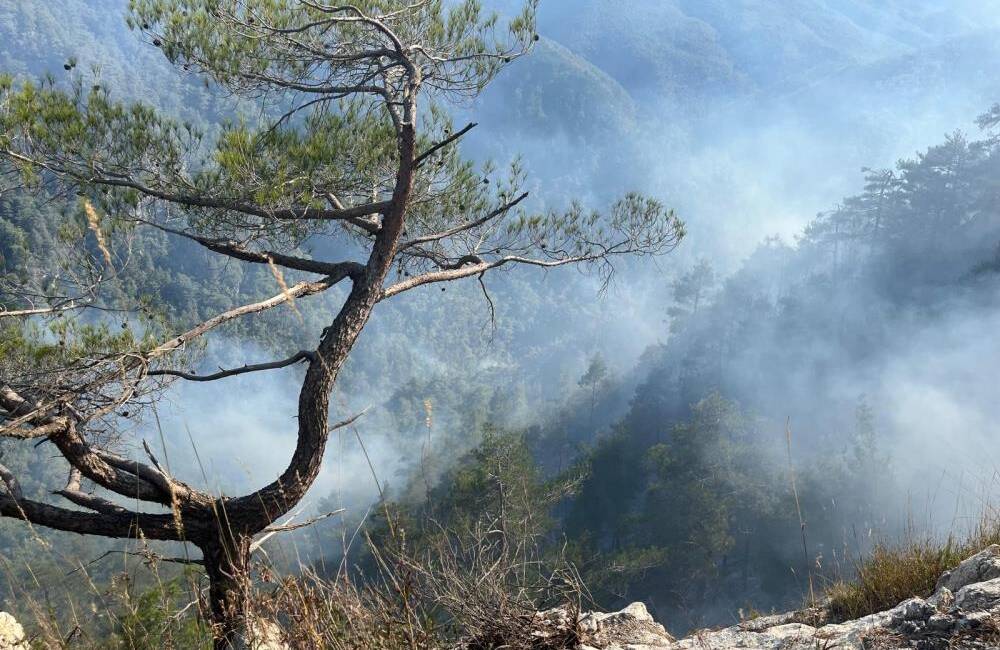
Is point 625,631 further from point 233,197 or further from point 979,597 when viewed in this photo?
point 233,197

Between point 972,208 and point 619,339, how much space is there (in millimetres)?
51575

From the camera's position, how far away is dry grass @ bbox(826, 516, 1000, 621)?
2572mm

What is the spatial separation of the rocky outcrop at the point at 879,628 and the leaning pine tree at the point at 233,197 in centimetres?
139

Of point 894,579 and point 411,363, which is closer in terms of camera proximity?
point 894,579

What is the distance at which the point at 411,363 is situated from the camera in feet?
283

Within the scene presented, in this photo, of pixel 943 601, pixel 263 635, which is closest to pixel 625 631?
pixel 943 601

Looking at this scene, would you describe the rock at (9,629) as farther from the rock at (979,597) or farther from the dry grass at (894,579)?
the rock at (979,597)

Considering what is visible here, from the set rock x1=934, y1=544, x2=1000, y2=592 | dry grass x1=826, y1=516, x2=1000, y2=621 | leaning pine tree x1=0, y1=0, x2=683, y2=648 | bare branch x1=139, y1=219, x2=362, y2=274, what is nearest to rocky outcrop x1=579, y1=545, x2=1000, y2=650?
rock x1=934, y1=544, x2=1000, y2=592

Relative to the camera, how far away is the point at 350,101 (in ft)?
15.8

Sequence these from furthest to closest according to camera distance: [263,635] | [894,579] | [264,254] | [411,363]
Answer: [411,363] → [264,254] → [894,579] → [263,635]

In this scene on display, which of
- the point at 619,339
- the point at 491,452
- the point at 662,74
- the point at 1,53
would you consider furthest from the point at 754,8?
the point at 491,452

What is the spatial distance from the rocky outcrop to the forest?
273mm

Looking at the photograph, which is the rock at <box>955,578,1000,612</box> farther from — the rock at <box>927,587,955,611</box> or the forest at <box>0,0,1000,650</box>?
the forest at <box>0,0,1000,650</box>

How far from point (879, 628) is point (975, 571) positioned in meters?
0.51
